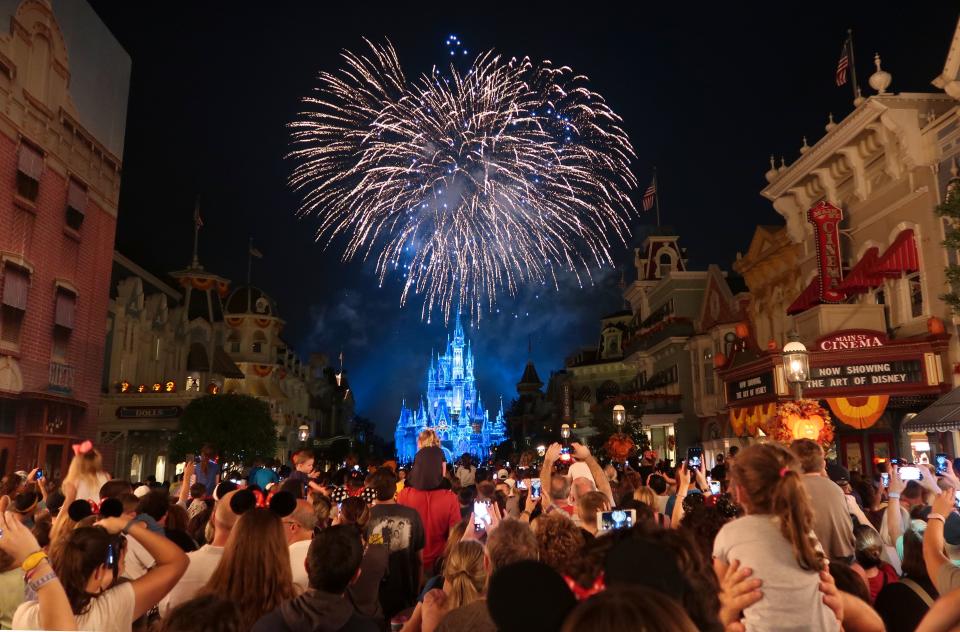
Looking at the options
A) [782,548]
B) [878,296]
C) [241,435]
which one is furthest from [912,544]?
[241,435]

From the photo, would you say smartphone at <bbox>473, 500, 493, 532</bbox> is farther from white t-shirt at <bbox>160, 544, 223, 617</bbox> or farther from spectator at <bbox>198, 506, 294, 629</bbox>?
spectator at <bbox>198, 506, 294, 629</bbox>

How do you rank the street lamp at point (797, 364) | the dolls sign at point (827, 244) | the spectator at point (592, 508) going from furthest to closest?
1. the dolls sign at point (827, 244)
2. the street lamp at point (797, 364)
3. the spectator at point (592, 508)

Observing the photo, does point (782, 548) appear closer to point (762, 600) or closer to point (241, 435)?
point (762, 600)

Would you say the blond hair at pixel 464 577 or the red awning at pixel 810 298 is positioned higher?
the red awning at pixel 810 298

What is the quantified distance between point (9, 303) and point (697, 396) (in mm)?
30970

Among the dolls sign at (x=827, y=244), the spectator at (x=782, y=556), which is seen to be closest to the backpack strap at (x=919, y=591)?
the spectator at (x=782, y=556)

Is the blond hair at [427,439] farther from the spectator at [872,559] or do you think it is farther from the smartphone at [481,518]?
the spectator at [872,559]

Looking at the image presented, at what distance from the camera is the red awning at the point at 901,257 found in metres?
20.6

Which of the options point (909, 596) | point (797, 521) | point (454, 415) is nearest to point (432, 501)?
point (909, 596)

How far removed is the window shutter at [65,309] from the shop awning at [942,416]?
85.9ft

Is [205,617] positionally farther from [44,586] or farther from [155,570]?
[155,570]

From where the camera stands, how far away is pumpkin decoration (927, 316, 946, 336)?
1961 cm

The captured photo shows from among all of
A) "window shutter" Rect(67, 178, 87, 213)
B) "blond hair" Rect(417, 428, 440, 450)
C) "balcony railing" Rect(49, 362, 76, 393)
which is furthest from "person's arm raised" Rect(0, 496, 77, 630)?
"window shutter" Rect(67, 178, 87, 213)

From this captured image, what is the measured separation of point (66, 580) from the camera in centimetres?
387
